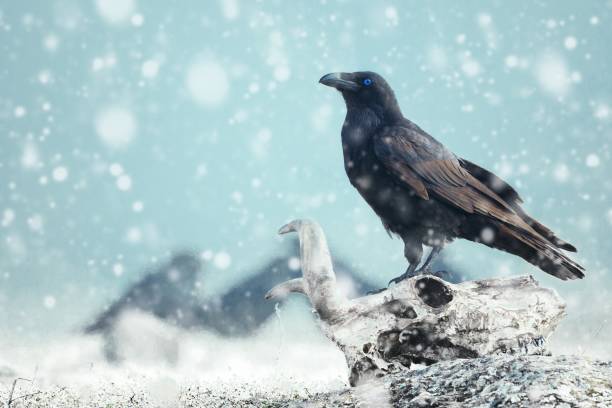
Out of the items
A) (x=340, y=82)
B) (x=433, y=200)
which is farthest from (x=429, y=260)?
(x=340, y=82)

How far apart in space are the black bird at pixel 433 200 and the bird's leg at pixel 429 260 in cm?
1

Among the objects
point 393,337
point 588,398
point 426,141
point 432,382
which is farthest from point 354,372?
point 426,141

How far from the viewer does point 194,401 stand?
243 inches

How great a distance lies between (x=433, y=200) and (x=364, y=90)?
5.02ft

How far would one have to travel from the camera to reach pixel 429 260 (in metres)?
6.31

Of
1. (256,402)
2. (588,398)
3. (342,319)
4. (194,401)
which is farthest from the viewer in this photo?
(194,401)

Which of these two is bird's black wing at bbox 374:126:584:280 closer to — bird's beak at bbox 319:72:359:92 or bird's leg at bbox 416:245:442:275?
bird's leg at bbox 416:245:442:275

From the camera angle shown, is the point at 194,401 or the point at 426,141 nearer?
the point at 194,401

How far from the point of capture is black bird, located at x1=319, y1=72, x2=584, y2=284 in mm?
6203

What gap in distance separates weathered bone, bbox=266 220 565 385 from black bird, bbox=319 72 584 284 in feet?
2.32

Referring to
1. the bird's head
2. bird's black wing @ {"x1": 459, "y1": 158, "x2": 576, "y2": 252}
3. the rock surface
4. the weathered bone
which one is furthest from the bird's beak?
the rock surface

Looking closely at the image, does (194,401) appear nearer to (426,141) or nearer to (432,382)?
(432,382)

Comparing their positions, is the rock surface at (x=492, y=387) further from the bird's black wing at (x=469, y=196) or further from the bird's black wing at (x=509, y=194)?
the bird's black wing at (x=509, y=194)

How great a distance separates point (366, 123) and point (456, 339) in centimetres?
264
